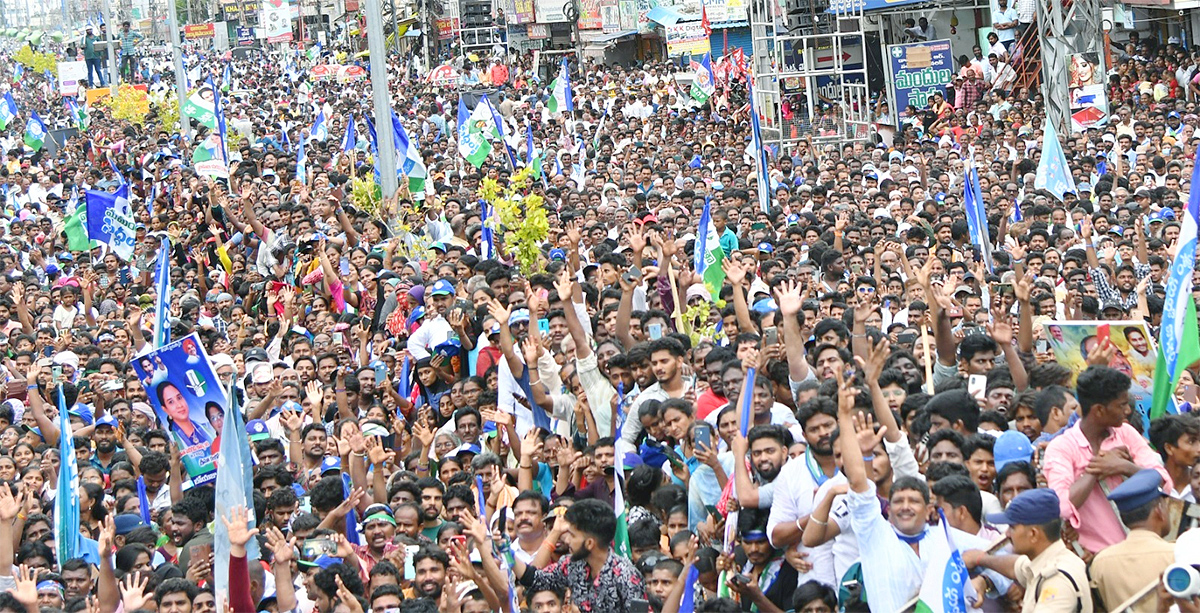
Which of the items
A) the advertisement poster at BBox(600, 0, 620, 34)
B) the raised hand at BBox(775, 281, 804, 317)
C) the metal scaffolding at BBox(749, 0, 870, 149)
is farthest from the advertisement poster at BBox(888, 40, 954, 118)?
the advertisement poster at BBox(600, 0, 620, 34)

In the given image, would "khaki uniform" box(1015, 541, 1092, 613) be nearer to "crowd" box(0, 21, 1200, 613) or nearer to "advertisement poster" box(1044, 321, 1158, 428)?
"crowd" box(0, 21, 1200, 613)

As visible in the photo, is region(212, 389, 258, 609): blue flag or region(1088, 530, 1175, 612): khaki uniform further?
region(212, 389, 258, 609): blue flag

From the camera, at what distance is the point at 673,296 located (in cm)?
1092

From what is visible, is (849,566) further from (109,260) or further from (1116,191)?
(109,260)

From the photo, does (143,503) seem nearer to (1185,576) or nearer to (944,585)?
(944,585)

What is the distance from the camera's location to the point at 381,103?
1727 centimetres

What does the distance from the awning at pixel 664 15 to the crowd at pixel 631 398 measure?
64.3 feet

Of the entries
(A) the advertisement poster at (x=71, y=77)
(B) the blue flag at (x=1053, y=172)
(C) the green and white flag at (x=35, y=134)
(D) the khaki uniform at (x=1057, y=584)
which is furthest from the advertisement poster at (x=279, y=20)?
(D) the khaki uniform at (x=1057, y=584)

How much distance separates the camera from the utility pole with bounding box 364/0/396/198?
17.0m

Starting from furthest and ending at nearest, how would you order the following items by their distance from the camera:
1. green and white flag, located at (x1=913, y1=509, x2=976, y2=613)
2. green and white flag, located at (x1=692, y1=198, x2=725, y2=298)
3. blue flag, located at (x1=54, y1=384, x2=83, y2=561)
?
green and white flag, located at (x1=692, y1=198, x2=725, y2=298) < blue flag, located at (x1=54, y1=384, x2=83, y2=561) < green and white flag, located at (x1=913, y1=509, x2=976, y2=613)

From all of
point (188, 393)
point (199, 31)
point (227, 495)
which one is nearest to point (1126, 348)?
point (227, 495)

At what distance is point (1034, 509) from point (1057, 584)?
0.26 m

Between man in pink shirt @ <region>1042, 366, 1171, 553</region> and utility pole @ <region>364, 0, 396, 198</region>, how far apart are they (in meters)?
12.2

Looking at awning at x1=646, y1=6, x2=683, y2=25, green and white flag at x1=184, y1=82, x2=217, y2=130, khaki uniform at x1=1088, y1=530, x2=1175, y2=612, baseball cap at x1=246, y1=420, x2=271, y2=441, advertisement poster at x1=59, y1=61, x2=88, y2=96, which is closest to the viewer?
khaki uniform at x1=1088, y1=530, x2=1175, y2=612
